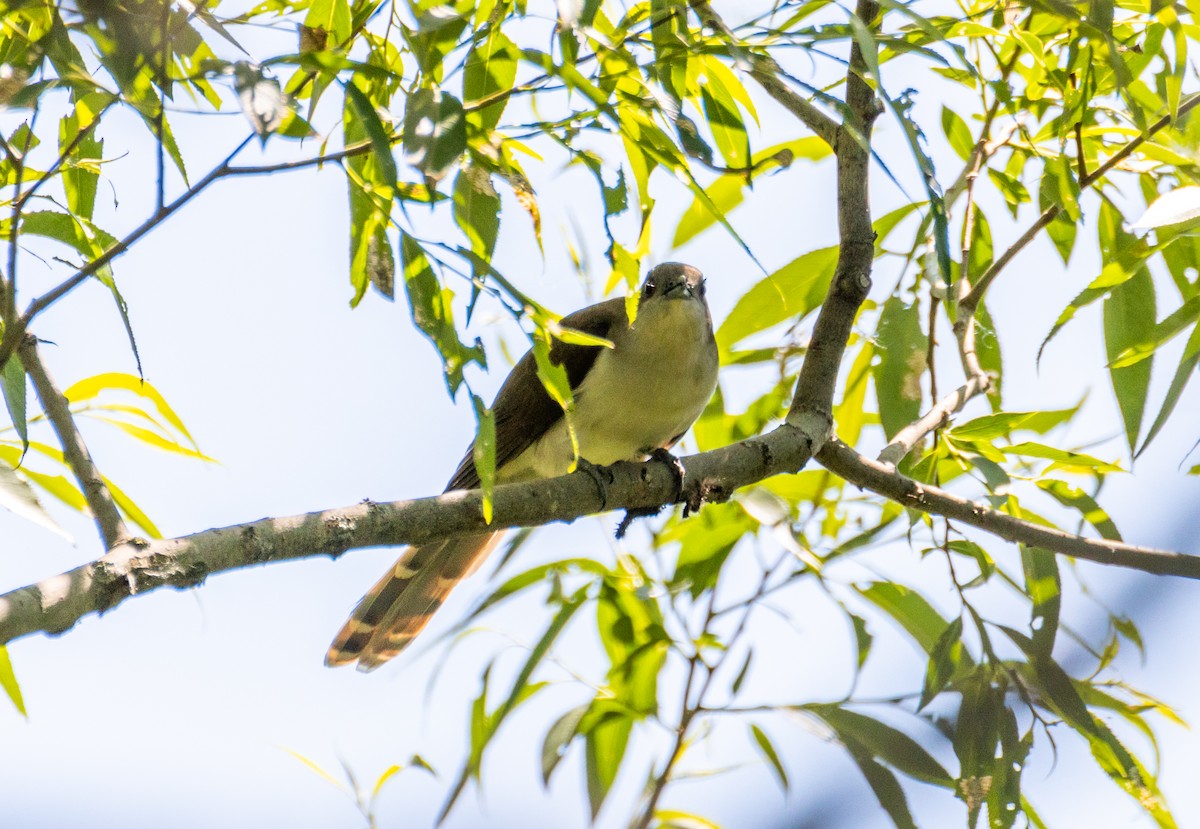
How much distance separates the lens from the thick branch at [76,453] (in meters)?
1.77

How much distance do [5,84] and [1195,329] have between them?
6.19 feet

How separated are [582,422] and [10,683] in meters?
1.72

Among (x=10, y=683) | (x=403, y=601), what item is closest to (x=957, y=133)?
(x=403, y=601)

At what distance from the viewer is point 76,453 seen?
1946mm

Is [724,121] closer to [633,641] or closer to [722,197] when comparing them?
[722,197]

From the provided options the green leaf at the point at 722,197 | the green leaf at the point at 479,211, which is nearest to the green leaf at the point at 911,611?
the green leaf at the point at 722,197

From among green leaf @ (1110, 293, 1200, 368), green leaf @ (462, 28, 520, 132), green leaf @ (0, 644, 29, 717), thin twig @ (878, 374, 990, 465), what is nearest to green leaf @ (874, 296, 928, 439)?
thin twig @ (878, 374, 990, 465)

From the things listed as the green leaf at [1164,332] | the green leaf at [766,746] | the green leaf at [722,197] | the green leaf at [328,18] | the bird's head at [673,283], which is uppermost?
the bird's head at [673,283]

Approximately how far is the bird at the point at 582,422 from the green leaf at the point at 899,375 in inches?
27.8

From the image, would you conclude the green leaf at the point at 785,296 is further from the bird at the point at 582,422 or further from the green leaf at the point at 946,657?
the green leaf at the point at 946,657

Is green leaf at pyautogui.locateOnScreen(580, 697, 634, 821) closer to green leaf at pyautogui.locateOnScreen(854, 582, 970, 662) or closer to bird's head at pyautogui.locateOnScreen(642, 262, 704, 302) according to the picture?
green leaf at pyautogui.locateOnScreen(854, 582, 970, 662)

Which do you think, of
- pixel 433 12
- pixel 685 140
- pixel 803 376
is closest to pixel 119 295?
pixel 433 12

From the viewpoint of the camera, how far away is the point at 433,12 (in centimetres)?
135

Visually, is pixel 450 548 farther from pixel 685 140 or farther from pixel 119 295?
pixel 685 140
